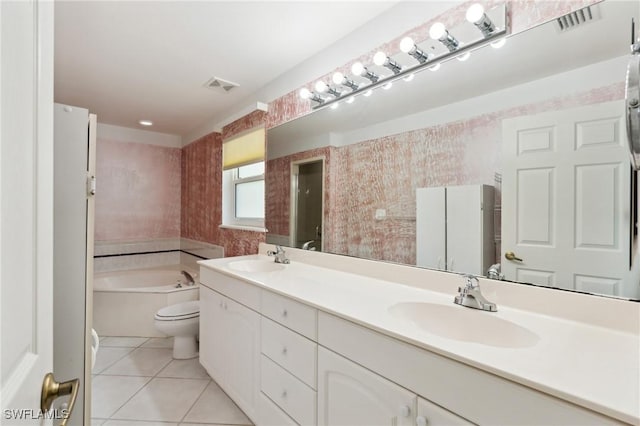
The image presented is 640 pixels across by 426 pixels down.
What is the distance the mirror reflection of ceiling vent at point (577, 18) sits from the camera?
3.51ft

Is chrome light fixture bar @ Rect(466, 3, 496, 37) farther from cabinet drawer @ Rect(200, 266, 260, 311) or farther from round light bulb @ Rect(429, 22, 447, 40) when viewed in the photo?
cabinet drawer @ Rect(200, 266, 260, 311)

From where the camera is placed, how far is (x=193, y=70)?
94.1 inches

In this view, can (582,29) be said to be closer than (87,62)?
Yes

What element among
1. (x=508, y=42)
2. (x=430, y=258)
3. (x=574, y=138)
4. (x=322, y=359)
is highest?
(x=508, y=42)

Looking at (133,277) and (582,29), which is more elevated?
(582,29)

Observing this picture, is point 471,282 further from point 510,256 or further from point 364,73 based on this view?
point 364,73

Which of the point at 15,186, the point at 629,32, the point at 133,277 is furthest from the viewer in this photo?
the point at 133,277

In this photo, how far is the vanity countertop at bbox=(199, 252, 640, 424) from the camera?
0.65m

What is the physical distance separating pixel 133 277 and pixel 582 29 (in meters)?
4.41

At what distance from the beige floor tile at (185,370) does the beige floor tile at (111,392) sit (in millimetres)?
156

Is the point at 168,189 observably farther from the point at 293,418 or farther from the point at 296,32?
the point at 293,418

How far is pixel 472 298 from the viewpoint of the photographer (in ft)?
3.87

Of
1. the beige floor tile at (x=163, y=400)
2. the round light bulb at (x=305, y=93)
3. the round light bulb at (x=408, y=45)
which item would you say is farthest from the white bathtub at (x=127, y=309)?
the round light bulb at (x=408, y=45)

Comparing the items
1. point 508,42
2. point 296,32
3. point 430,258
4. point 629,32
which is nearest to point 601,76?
point 629,32
